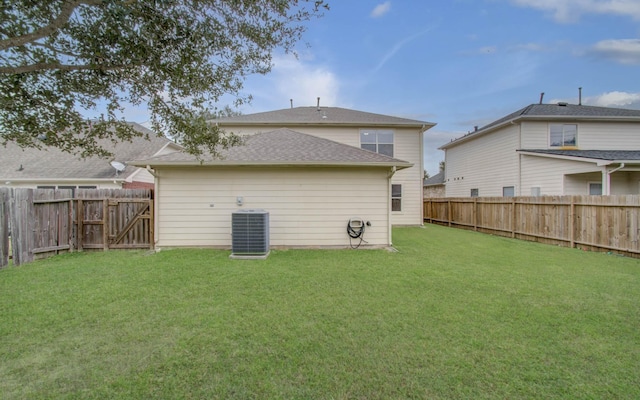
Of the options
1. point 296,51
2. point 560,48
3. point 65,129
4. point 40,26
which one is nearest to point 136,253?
point 65,129

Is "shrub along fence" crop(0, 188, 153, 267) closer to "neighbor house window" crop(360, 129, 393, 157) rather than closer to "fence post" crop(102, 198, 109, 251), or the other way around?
"fence post" crop(102, 198, 109, 251)

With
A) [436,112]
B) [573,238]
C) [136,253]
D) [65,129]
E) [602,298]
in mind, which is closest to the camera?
[65,129]

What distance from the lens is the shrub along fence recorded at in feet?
22.4

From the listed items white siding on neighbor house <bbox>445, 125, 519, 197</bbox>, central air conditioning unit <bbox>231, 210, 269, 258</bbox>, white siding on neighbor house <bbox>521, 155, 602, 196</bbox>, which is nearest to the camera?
central air conditioning unit <bbox>231, 210, 269, 258</bbox>

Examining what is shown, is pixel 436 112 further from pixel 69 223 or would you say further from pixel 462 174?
pixel 69 223

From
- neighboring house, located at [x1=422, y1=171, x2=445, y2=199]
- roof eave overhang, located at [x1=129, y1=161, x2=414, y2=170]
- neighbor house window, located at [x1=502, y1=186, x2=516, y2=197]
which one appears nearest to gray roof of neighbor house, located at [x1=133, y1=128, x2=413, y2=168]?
roof eave overhang, located at [x1=129, y1=161, x2=414, y2=170]

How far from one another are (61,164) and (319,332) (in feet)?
57.8

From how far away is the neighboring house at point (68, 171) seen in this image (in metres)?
13.9

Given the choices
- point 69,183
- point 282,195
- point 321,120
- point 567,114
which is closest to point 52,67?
point 282,195

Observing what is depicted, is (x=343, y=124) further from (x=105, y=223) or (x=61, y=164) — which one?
(x=61, y=164)

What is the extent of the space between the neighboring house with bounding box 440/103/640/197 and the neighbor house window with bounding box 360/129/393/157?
19.6 feet

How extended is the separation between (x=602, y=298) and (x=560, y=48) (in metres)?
12.5

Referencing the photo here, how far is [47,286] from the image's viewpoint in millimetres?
4977

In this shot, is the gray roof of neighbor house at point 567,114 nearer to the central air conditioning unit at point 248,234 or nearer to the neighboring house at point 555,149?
the neighboring house at point 555,149
